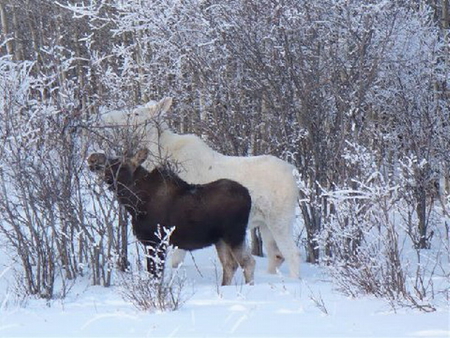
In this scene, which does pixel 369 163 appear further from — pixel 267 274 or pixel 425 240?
pixel 425 240

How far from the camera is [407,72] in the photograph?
630 inches

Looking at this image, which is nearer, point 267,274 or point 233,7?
point 267,274

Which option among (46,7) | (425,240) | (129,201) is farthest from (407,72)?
(46,7)

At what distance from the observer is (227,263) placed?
10625 mm

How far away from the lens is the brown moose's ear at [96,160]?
1005cm

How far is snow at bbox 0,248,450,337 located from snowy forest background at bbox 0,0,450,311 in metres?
0.33

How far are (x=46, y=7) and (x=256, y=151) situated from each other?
608 inches

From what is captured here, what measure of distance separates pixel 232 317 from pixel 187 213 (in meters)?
3.11

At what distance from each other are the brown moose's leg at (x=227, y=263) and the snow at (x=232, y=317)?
41.2 inches

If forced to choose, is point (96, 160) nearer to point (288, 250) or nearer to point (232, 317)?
point (288, 250)

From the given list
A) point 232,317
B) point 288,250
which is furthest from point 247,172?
point 232,317

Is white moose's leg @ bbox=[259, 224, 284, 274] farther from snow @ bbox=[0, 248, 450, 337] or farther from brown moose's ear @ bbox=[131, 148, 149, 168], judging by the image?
snow @ bbox=[0, 248, 450, 337]

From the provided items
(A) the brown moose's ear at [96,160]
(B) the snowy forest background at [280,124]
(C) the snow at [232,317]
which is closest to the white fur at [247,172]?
(B) the snowy forest background at [280,124]

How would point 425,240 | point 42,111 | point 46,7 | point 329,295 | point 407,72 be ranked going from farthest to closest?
1. point 46,7
2. point 407,72
3. point 425,240
4. point 42,111
5. point 329,295
